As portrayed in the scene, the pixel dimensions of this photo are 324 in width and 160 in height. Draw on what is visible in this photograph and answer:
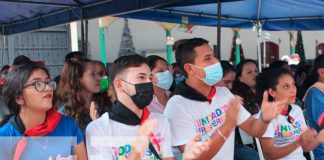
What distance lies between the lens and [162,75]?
3346 mm

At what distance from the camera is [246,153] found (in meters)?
3.13

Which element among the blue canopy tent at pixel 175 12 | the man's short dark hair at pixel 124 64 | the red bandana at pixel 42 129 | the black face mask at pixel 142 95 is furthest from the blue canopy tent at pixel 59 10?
the red bandana at pixel 42 129

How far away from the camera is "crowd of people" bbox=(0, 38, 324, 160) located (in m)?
1.92

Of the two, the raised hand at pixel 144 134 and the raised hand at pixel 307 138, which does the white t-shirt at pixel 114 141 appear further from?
the raised hand at pixel 307 138

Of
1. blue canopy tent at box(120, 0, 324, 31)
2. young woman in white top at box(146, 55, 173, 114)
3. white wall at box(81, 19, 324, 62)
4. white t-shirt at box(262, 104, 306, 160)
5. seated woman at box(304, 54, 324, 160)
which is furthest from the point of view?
white wall at box(81, 19, 324, 62)

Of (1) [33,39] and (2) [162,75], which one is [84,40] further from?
(1) [33,39]

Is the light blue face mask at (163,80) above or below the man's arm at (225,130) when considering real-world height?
above

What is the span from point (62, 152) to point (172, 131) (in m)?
0.63

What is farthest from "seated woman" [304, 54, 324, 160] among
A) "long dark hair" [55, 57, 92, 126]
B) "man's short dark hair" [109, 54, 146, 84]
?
"long dark hair" [55, 57, 92, 126]

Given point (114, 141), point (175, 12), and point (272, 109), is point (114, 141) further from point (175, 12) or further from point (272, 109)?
point (175, 12)

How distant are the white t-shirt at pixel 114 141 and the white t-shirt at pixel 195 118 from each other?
193 millimetres

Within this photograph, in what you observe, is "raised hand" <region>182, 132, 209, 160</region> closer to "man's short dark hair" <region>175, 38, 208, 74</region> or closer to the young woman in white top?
"man's short dark hair" <region>175, 38, 208, 74</region>

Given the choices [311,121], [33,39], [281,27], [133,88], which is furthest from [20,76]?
[33,39]

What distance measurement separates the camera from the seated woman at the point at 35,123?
1873 millimetres
